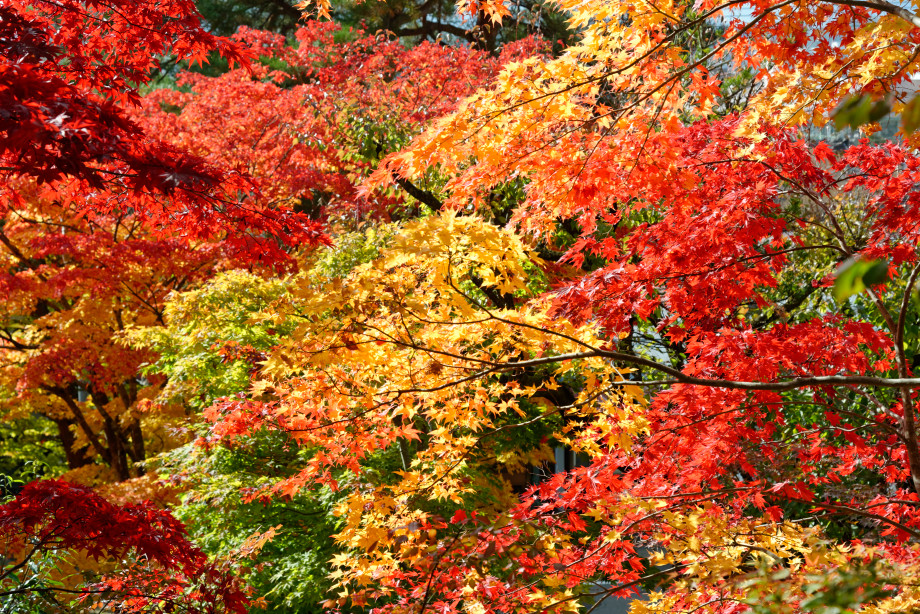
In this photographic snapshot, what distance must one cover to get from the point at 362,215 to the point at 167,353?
10.6ft

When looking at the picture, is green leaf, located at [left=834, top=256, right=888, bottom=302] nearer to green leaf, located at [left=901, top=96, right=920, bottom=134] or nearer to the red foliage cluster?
green leaf, located at [left=901, top=96, right=920, bottom=134]

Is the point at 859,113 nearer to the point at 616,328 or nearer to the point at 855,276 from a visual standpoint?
the point at 855,276

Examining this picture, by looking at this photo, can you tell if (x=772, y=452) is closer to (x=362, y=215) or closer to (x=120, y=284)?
(x=362, y=215)

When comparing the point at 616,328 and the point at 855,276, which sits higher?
the point at 855,276

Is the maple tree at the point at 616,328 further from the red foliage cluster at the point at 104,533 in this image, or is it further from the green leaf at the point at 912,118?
the green leaf at the point at 912,118

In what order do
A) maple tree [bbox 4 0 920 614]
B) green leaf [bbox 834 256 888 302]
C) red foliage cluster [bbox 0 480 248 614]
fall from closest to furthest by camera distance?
green leaf [bbox 834 256 888 302] < maple tree [bbox 4 0 920 614] < red foliage cluster [bbox 0 480 248 614]

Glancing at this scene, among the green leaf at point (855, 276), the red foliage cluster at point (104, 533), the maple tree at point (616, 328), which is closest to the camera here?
the green leaf at point (855, 276)

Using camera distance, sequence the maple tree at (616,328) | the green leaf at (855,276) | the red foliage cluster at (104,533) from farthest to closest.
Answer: the red foliage cluster at (104,533)
the maple tree at (616,328)
the green leaf at (855,276)

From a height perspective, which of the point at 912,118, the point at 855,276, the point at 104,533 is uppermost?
the point at 912,118

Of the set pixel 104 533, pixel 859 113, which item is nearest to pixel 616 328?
pixel 104 533

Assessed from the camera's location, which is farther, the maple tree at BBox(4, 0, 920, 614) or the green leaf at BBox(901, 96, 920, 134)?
the maple tree at BBox(4, 0, 920, 614)

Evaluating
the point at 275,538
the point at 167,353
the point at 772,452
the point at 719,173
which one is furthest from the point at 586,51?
the point at 167,353

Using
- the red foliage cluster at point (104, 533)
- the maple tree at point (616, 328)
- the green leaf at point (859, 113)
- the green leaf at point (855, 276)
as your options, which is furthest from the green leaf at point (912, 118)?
the red foliage cluster at point (104, 533)

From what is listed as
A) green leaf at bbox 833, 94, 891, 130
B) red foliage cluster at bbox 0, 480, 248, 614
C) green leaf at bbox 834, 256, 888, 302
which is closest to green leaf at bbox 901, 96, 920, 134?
green leaf at bbox 833, 94, 891, 130
